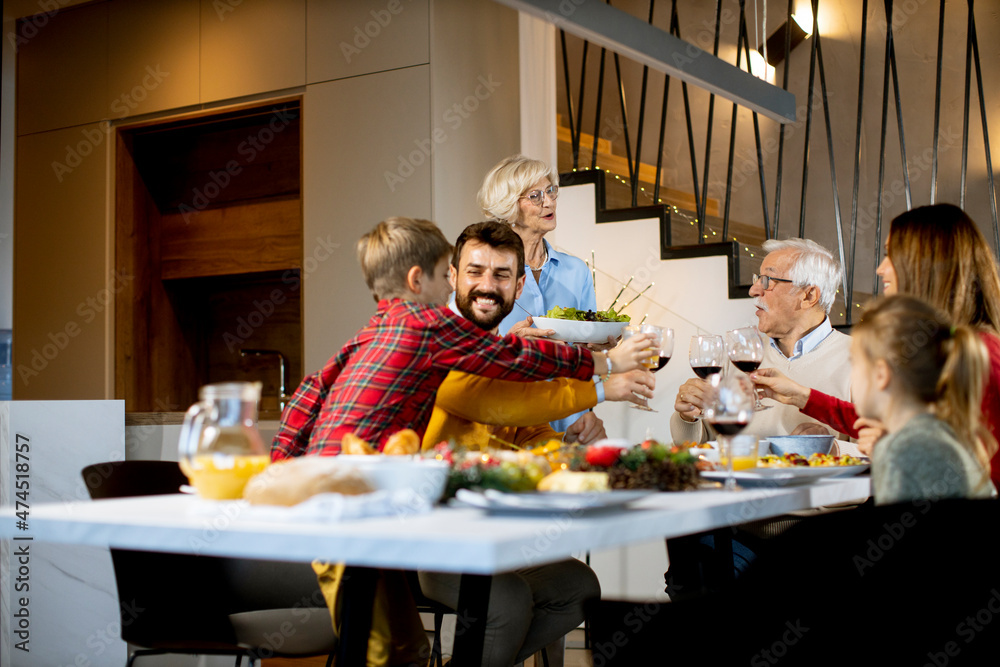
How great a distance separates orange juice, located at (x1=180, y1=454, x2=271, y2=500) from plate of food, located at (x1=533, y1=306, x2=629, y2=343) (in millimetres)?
1155

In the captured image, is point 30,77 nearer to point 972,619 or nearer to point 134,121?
point 134,121

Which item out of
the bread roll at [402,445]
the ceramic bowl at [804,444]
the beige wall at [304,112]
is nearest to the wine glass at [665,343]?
the ceramic bowl at [804,444]

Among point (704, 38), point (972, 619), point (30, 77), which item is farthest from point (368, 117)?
point (972, 619)

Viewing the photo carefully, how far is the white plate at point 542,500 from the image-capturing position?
1174 mm

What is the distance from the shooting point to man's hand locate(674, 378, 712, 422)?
2.65 metres

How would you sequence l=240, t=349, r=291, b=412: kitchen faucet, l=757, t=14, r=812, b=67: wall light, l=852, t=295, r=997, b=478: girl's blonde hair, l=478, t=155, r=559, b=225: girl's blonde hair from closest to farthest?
l=852, t=295, r=997, b=478: girl's blonde hair
l=478, t=155, r=559, b=225: girl's blonde hair
l=240, t=349, r=291, b=412: kitchen faucet
l=757, t=14, r=812, b=67: wall light

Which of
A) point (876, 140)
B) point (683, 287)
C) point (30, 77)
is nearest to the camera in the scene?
point (683, 287)

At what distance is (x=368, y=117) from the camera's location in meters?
4.19

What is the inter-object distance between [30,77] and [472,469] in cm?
467

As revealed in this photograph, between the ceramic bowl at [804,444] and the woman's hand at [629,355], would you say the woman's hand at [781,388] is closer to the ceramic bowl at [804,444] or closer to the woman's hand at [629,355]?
the ceramic bowl at [804,444]

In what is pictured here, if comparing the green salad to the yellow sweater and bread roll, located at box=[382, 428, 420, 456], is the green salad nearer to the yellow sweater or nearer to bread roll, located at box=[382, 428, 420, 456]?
the yellow sweater

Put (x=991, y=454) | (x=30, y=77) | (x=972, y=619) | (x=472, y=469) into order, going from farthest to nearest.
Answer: (x=30, y=77), (x=991, y=454), (x=472, y=469), (x=972, y=619)

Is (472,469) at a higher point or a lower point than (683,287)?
lower

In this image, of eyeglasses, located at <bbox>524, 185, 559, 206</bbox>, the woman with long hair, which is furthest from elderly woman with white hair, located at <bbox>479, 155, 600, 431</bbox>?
the woman with long hair
